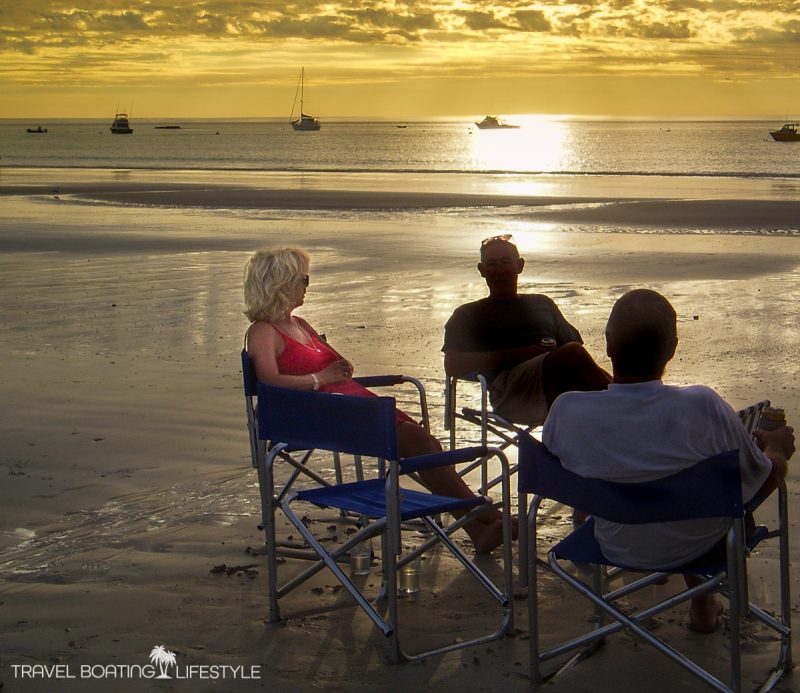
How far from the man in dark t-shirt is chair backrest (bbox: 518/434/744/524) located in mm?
1737

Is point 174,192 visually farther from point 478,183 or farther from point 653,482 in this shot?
point 653,482

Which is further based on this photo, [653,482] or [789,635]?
[789,635]

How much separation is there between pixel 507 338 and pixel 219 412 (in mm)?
1928

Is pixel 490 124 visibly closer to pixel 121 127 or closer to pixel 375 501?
pixel 121 127

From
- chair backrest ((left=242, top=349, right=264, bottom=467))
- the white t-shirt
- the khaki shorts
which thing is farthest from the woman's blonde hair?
the white t-shirt

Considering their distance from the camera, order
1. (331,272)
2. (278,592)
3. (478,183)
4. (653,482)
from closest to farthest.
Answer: (653,482) < (278,592) < (331,272) < (478,183)

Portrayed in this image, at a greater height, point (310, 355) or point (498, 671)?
point (310, 355)

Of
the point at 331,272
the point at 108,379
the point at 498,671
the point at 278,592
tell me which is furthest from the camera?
the point at 331,272

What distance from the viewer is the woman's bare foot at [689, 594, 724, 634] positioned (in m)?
3.47

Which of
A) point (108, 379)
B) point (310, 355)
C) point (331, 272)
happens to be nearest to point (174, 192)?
point (331, 272)

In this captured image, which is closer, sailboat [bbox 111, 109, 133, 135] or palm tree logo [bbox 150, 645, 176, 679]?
palm tree logo [bbox 150, 645, 176, 679]

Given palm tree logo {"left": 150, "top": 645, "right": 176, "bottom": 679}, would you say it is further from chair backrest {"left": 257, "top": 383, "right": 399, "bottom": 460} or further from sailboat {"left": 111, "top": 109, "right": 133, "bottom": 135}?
sailboat {"left": 111, "top": 109, "right": 133, "bottom": 135}

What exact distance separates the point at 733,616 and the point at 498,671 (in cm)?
74

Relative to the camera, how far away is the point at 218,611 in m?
3.73
